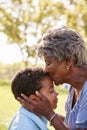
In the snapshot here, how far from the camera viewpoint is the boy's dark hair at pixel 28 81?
3.65 metres

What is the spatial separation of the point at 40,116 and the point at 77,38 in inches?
28.0

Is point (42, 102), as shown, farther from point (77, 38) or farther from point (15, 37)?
point (15, 37)

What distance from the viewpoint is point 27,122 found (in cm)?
358

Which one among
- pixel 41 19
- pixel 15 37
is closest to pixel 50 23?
pixel 41 19

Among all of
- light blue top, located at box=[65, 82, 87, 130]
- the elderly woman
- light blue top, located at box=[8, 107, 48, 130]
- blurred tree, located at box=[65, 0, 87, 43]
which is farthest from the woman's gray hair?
blurred tree, located at box=[65, 0, 87, 43]

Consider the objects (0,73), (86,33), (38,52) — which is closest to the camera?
(38,52)

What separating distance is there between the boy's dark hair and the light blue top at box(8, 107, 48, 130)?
16 centimetres

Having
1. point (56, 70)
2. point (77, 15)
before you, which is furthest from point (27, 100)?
point (77, 15)

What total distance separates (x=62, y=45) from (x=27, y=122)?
69 cm

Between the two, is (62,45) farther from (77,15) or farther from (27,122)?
(77,15)

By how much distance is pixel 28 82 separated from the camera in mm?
3654

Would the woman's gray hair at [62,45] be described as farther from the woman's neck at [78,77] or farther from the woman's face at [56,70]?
the woman's neck at [78,77]

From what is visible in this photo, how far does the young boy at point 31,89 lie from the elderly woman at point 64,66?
0.22 ft

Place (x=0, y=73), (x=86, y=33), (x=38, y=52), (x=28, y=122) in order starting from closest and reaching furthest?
(x=28, y=122) < (x=38, y=52) < (x=86, y=33) < (x=0, y=73)
